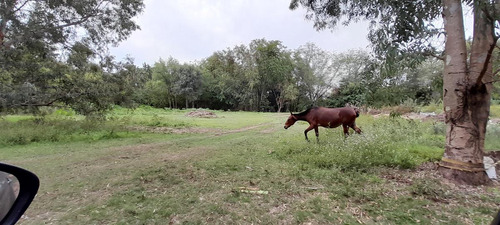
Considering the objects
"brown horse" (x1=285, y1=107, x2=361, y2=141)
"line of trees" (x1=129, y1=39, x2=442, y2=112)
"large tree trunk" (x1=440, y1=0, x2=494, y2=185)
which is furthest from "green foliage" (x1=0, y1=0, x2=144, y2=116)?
"line of trees" (x1=129, y1=39, x2=442, y2=112)

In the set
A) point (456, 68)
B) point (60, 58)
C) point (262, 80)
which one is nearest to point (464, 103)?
point (456, 68)

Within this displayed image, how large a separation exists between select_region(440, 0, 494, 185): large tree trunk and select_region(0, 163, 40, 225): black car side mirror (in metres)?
5.01

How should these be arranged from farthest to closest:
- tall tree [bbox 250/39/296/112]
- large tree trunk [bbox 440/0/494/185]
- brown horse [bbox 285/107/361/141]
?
tall tree [bbox 250/39/296/112] → brown horse [bbox 285/107/361/141] → large tree trunk [bbox 440/0/494/185]

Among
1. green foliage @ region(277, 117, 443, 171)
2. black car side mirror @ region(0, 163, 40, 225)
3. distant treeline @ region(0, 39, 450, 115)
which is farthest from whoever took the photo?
distant treeline @ region(0, 39, 450, 115)

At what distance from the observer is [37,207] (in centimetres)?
302

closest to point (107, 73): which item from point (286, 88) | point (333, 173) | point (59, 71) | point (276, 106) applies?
point (59, 71)

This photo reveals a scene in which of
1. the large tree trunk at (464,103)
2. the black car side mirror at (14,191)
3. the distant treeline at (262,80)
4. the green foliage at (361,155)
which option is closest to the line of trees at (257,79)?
the distant treeline at (262,80)

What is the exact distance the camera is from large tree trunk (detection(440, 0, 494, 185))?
350 centimetres

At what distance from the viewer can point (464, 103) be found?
3600mm

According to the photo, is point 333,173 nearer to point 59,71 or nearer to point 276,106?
point 59,71

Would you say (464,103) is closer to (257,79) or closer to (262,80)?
(257,79)

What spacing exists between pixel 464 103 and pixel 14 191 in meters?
5.29

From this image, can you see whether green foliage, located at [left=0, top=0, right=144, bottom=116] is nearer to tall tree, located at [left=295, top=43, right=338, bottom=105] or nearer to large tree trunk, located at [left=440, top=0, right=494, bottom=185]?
large tree trunk, located at [left=440, top=0, right=494, bottom=185]

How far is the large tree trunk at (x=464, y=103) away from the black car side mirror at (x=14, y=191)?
5.01 meters
